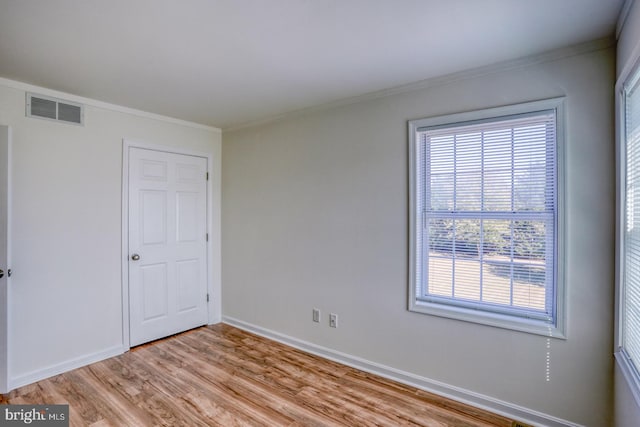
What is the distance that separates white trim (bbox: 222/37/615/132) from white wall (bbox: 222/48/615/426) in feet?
0.09

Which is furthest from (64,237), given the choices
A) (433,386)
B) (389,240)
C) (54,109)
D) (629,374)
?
(629,374)

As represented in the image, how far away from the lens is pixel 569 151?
2064 mm

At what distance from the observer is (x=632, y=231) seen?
167cm

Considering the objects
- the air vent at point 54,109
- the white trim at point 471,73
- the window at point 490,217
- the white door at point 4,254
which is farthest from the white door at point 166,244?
the window at point 490,217

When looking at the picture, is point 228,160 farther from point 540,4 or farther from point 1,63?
point 540,4

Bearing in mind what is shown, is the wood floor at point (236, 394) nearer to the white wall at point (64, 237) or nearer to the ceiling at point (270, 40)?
the white wall at point (64, 237)

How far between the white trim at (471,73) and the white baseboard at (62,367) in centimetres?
289

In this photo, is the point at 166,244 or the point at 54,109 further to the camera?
the point at 166,244

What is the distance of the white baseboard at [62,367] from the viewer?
264 centimetres

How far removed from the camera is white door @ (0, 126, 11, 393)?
249 cm

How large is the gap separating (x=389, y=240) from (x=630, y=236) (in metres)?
1.51

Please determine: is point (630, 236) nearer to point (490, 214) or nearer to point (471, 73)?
point (490, 214)

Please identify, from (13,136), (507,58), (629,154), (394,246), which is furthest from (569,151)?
(13,136)

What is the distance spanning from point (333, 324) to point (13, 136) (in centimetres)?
313
